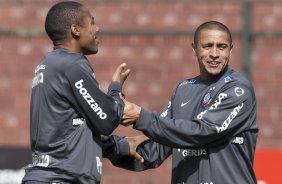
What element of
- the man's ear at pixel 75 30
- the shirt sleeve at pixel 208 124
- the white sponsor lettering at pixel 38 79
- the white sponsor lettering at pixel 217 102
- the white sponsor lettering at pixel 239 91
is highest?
the man's ear at pixel 75 30

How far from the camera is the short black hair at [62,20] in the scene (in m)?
6.75

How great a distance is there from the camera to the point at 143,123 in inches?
272

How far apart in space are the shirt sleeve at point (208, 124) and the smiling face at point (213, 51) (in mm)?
165

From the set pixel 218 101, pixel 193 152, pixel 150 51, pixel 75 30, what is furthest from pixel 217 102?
pixel 150 51

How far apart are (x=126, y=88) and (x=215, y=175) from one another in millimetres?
5054

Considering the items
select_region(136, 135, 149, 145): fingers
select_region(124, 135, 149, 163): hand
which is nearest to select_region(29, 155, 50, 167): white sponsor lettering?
select_region(124, 135, 149, 163): hand

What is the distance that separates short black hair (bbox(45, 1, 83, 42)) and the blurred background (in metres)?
4.87

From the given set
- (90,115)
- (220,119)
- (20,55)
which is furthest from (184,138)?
(20,55)

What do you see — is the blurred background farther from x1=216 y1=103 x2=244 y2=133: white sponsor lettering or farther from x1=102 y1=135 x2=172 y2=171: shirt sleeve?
x1=216 y1=103 x2=244 y2=133: white sponsor lettering

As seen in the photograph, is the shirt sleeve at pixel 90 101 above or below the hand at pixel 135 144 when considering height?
above

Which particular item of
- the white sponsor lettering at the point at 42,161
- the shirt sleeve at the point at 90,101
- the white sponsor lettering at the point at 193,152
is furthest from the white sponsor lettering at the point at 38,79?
the white sponsor lettering at the point at 193,152

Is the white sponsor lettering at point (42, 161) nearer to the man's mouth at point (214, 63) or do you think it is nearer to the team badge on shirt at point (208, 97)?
the team badge on shirt at point (208, 97)

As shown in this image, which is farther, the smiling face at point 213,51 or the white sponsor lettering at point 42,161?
the smiling face at point 213,51

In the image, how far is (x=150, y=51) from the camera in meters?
11.9
